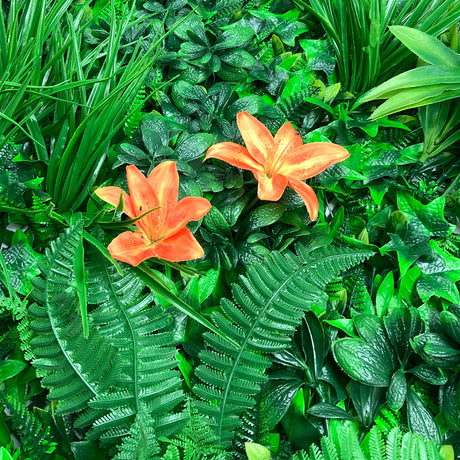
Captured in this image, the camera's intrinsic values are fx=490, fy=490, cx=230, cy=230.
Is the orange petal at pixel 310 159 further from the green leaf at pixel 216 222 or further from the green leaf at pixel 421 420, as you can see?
the green leaf at pixel 421 420

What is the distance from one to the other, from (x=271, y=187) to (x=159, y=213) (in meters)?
0.21

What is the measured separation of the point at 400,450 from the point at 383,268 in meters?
0.38

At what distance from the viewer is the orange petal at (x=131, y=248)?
30.4 inches

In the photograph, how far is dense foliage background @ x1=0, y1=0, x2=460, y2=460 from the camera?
0.73 metres

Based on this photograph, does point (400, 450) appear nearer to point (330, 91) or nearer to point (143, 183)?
point (143, 183)

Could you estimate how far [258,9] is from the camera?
114 centimetres

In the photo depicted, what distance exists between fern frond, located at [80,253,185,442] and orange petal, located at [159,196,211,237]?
0.10m

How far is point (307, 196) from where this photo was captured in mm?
864

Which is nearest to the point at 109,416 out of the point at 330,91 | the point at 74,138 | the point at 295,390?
the point at 295,390

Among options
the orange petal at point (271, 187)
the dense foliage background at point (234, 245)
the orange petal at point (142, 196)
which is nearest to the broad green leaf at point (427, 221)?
the dense foliage background at point (234, 245)

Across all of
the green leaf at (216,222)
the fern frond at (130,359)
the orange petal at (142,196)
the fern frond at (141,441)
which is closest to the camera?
the fern frond at (141,441)

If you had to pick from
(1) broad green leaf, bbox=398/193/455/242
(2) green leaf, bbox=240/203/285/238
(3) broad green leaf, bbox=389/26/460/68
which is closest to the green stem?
(2) green leaf, bbox=240/203/285/238

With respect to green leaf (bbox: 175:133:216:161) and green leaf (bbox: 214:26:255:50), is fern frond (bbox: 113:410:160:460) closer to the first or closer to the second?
green leaf (bbox: 175:133:216:161)

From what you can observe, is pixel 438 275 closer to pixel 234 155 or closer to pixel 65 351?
pixel 234 155
